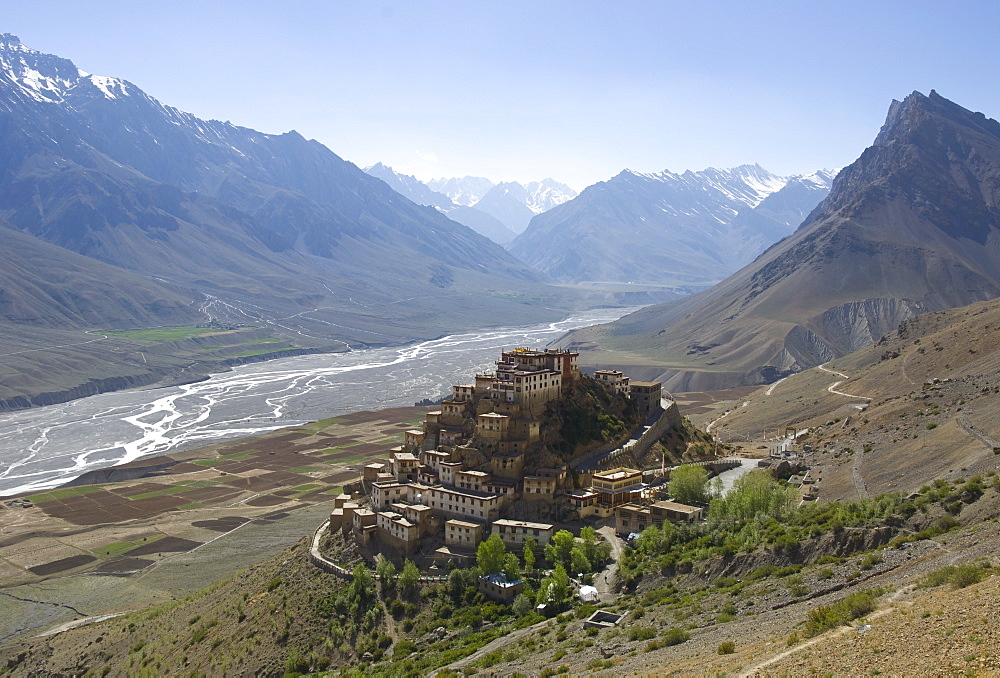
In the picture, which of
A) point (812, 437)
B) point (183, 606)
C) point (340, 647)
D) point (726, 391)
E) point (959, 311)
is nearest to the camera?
point (340, 647)

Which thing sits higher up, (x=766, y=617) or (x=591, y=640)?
(x=766, y=617)

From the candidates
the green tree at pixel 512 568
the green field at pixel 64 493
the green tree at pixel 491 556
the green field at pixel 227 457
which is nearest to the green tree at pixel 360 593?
the green tree at pixel 491 556

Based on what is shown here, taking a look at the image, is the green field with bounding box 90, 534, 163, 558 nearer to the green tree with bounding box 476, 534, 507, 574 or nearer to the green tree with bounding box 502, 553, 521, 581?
the green tree with bounding box 476, 534, 507, 574

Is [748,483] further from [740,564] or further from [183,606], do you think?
[183,606]

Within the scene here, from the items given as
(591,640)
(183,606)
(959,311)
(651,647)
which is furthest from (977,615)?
(959,311)

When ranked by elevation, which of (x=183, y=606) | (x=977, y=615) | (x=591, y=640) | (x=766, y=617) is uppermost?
(x=977, y=615)
